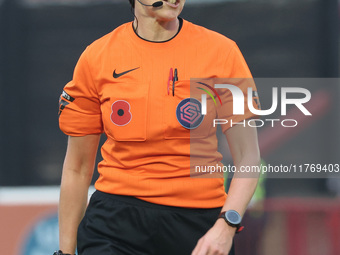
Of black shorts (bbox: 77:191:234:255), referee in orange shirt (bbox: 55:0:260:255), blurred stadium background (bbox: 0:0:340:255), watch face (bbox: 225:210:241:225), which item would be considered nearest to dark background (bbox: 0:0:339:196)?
blurred stadium background (bbox: 0:0:340:255)

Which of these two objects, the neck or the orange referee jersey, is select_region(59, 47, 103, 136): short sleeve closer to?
the orange referee jersey

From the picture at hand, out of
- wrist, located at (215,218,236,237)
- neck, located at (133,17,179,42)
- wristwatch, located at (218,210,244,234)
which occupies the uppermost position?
neck, located at (133,17,179,42)

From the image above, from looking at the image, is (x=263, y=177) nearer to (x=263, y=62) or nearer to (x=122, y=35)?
(x=263, y=62)

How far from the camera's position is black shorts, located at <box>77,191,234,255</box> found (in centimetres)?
272

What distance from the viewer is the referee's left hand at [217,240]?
248cm

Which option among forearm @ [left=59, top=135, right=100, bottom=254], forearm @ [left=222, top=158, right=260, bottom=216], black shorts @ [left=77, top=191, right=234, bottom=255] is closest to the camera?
forearm @ [left=222, top=158, right=260, bottom=216]

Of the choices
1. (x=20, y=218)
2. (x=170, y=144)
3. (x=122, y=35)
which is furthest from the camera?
(x=20, y=218)

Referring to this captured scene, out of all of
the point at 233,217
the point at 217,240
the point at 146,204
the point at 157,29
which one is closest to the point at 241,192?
the point at 233,217

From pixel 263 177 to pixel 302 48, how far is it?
3.55 feet

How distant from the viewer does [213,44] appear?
281 centimetres

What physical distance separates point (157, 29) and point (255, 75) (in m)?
3.00

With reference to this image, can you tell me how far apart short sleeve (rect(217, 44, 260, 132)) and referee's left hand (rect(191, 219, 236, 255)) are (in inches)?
16.5

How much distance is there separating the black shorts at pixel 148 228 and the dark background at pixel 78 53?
3000 mm

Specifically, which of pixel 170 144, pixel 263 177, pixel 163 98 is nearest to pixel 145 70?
pixel 163 98
